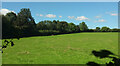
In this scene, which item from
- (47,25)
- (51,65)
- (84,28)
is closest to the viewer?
(51,65)

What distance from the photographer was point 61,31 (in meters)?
53.9

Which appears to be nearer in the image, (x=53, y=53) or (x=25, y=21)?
(x=53, y=53)

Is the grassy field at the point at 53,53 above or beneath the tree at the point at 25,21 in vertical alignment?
beneath

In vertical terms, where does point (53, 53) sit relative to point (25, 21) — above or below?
below

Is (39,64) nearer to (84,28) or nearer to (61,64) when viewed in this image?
(61,64)

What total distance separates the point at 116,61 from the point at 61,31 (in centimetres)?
5257

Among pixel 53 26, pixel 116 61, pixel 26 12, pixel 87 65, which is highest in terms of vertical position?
pixel 26 12

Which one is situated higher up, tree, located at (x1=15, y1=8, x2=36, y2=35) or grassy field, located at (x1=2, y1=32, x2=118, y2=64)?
tree, located at (x1=15, y1=8, x2=36, y2=35)

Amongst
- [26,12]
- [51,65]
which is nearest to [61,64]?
[51,65]

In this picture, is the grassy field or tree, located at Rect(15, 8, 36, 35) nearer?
the grassy field

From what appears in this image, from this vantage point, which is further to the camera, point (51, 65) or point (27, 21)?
point (27, 21)

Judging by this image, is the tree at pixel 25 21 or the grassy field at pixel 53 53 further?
the tree at pixel 25 21

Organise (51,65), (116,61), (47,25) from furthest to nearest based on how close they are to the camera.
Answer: (47,25)
(51,65)
(116,61)

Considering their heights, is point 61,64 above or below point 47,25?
below
